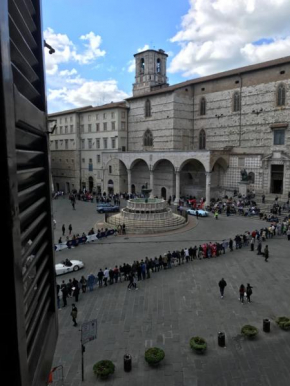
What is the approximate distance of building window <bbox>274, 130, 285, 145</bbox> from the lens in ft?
119

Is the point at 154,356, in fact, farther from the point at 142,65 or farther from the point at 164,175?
the point at 142,65

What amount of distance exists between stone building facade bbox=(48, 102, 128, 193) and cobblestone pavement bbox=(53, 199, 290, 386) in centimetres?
3158

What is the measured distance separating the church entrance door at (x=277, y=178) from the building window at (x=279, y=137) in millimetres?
2765

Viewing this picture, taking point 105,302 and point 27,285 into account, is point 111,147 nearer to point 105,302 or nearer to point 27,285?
point 105,302

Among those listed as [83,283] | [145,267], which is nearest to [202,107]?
[145,267]

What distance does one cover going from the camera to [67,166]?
192 feet

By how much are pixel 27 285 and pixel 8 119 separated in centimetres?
122

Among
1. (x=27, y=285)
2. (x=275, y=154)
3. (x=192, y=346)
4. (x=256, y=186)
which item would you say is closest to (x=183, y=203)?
(x=256, y=186)

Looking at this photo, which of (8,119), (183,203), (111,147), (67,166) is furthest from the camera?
(67,166)

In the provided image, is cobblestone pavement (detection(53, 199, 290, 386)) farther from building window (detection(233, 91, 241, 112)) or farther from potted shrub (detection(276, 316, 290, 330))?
building window (detection(233, 91, 241, 112))

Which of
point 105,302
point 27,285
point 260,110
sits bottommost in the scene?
point 105,302

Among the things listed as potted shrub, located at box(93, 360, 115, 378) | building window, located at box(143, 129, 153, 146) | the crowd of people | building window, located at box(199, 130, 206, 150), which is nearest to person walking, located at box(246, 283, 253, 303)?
the crowd of people

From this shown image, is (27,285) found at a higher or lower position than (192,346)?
higher

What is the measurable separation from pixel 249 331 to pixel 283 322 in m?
1.56
